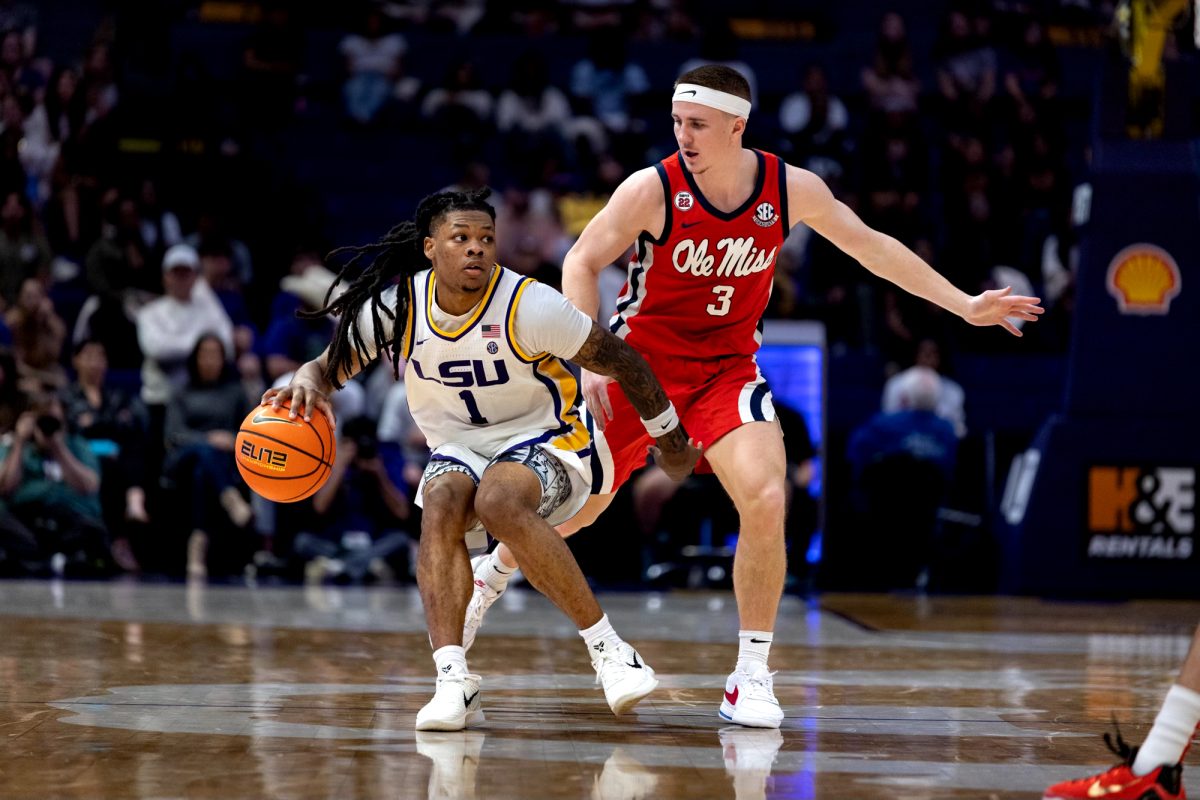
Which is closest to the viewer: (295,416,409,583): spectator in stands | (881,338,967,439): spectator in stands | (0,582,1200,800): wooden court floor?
(0,582,1200,800): wooden court floor

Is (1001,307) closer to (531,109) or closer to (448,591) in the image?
(448,591)

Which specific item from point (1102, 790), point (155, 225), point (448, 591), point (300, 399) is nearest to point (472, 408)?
point (300, 399)

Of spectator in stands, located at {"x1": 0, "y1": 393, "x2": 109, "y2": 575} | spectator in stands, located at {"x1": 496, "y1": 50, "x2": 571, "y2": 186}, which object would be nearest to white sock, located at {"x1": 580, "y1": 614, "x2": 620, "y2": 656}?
spectator in stands, located at {"x1": 0, "y1": 393, "x2": 109, "y2": 575}

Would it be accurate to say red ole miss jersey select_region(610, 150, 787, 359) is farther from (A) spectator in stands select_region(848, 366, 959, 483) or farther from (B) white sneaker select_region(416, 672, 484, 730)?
(A) spectator in stands select_region(848, 366, 959, 483)

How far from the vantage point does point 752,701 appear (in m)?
4.69

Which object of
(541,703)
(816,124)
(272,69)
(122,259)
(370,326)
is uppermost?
(272,69)

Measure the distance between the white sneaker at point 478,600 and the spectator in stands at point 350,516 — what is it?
5.13 m

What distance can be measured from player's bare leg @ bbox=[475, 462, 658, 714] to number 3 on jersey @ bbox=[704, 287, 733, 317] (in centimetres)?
88

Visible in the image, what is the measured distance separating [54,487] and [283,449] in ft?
19.7

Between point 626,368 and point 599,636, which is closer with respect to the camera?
point 599,636

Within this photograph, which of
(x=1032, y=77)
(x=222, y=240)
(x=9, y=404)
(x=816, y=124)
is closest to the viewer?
(x=9, y=404)

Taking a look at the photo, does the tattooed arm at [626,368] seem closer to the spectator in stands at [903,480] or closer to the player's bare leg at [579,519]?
the player's bare leg at [579,519]

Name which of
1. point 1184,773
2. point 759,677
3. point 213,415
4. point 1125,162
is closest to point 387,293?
point 759,677

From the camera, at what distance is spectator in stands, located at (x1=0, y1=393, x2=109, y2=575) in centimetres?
1021
